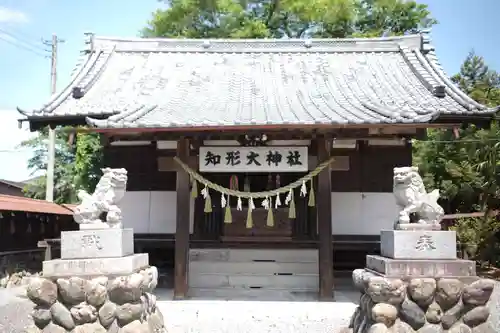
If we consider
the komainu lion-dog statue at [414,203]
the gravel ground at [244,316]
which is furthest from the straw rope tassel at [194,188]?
the komainu lion-dog statue at [414,203]

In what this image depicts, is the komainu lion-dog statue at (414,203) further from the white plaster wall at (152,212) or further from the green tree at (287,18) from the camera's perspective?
the green tree at (287,18)

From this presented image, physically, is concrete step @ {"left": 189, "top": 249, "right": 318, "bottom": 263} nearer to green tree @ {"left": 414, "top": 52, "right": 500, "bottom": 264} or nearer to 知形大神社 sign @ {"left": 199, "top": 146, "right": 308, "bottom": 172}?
知形大神社 sign @ {"left": 199, "top": 146, "right": 308, "bottom": 172}

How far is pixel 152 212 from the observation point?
11398 mm

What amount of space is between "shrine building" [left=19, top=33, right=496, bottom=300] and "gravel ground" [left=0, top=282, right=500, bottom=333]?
754 mm

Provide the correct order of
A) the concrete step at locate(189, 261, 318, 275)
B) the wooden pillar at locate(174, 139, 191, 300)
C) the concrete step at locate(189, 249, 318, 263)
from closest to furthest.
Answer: the wooden pillar at locate(174, 139, 191, 300)
the concrete step at locate(189, 261, 318, 275)
the concrete step at locate(189, 249, 318, 263)

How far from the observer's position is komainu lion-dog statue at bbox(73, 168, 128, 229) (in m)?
6.30

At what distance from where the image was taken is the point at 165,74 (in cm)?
1273

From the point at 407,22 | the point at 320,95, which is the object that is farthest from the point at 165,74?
the point at 407,22

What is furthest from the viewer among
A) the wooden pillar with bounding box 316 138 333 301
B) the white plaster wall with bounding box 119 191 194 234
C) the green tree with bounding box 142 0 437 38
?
the green tree with bounding box 142 0 437 38

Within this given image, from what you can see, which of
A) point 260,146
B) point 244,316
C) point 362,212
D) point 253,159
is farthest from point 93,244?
point 362,212

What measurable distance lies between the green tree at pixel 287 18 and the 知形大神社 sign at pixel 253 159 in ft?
39.5

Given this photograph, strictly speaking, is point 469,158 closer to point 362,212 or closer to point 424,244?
point 362,212

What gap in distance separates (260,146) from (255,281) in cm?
325

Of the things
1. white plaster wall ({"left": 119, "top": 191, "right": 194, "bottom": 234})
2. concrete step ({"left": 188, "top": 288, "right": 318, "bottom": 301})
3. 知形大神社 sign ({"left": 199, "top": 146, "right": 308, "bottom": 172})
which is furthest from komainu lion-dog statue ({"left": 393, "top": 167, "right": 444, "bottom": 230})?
white plaster wall ({"left": 119, "top": 191, "right": 194, "bottom": 234})
